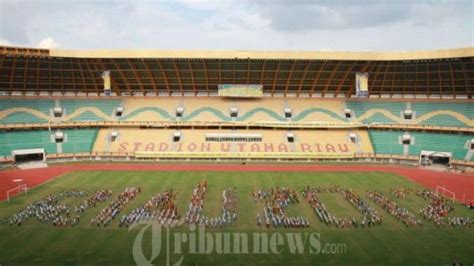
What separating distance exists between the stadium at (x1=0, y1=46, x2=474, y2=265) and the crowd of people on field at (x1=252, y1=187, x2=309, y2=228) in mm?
162

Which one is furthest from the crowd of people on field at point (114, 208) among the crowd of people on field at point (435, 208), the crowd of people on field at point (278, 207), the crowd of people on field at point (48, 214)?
the crowd of people on field at point (435, 208)

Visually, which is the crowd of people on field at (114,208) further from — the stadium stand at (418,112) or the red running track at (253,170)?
the stadium stand at (418,112)

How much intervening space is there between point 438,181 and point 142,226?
109 feet

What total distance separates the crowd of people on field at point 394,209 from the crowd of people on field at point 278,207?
6840 mm

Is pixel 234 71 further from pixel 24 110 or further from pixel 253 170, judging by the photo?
pixel 24 110

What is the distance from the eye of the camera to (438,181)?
Answer: 44.3 metres

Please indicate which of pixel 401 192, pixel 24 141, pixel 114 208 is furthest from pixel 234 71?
pixel 114 208

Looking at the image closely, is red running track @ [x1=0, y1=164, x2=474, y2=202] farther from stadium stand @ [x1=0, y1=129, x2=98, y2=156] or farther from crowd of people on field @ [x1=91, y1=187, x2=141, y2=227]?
crowd of people on field @ [x1=91, y1=187, x2=141, y2=227]

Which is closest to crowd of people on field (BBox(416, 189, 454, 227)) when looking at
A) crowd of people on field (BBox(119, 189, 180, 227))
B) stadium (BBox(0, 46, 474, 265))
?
stadium (BBox(0, 46, 474, 265))

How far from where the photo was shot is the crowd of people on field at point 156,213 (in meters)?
28.0

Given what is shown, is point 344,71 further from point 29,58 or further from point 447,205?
point 29,58

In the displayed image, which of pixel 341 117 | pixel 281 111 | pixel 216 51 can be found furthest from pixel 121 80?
pixel 341 117

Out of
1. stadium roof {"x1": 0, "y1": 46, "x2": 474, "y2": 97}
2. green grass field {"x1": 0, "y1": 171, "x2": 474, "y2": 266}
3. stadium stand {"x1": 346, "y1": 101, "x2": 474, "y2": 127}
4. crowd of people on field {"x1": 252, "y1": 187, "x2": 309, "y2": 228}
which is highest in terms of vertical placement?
stadium roof {"x1": 0, "y1": 46, "x2": 474, "y2": 97}

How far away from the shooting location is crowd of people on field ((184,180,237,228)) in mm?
27781
